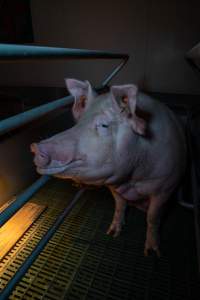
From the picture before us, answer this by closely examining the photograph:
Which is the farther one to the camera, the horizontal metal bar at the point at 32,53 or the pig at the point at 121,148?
the pig at the point at 121,148

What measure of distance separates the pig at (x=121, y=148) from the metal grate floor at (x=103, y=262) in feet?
0.55

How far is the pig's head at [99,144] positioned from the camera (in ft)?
3.99

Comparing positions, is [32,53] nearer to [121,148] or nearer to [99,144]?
[99,144]

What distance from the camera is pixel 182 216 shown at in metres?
2.37

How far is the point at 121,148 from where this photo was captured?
4.62 feet

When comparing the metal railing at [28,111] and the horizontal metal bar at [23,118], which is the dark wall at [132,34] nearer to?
the metal railing at [28,111]

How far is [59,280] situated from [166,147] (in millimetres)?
1134

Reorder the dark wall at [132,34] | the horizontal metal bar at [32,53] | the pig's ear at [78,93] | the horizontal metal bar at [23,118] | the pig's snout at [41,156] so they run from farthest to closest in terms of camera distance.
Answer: the dark wall at [132,34] → the pig's ear at [78,93] → the pig's snout at [41,156] → the horizontal metal bar at [23,118] → the horizontal metal bar at [32,53]

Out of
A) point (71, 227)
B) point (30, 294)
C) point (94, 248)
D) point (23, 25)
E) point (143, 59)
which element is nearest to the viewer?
point (30, 294)

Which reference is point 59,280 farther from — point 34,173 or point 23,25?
point 23,25

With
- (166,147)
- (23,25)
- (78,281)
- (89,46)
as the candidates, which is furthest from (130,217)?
(23,25)

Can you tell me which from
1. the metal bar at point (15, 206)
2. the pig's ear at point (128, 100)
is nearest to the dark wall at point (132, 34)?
the pig's ear at point (128, 100)

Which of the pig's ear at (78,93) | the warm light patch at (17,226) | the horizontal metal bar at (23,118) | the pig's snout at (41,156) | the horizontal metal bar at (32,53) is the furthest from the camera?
the warm light patch at (17,226)

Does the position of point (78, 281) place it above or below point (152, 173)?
below
